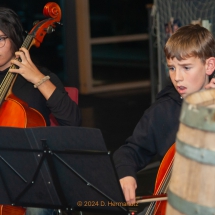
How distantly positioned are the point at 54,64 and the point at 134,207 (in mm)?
5324

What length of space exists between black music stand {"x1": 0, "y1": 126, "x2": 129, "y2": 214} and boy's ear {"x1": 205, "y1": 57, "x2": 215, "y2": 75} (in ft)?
1.89

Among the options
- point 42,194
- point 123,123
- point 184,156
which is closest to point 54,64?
point 123,123

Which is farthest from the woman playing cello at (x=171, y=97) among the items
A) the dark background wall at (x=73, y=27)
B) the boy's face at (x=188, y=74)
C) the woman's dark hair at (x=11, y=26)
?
the dark background wall at (x=73, y=27)

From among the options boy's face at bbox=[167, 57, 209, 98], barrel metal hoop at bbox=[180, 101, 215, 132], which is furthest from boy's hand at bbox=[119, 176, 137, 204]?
barrel metal hoop at bbox=[180, 101, 215, 132]

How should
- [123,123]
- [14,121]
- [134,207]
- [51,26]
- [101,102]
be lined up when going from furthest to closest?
[101,102]
[123,123]
[51,26]
[14,121]
[134,207]

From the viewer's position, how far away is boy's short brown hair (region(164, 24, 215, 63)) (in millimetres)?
1986

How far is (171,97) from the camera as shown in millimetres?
2172

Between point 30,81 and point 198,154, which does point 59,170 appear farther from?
point 198,154

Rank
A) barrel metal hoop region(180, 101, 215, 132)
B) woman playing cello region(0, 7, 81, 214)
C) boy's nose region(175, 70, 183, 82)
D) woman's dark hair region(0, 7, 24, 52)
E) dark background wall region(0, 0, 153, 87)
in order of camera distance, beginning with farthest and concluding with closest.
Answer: dark background wall region(0, 0, 153, 87) < woman's dark hair region(0, 7, 24, 52) < woman playing cello region(0, 7, 81, 214) < boy's nose region(175, 70, 183, 82) < barrel metal hoop region(180, 101, 215, 132)

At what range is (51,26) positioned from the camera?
2.48m

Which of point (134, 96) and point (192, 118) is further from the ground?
point (192, 118)

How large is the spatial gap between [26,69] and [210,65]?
32.1 inches

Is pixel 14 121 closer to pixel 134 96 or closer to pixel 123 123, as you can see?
pixel 123 123

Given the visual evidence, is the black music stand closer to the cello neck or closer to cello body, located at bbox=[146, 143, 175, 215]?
cello body, located at bbox=[146, 143, 175, 215]
